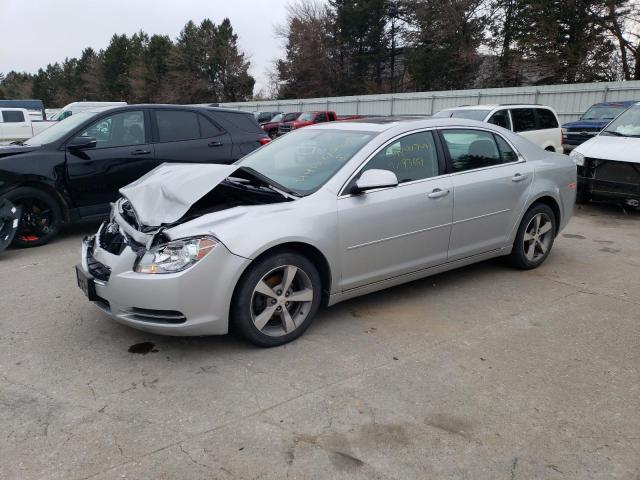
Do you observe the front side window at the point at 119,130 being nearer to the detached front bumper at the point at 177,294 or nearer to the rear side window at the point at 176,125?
the rear side window at the point at 176,125

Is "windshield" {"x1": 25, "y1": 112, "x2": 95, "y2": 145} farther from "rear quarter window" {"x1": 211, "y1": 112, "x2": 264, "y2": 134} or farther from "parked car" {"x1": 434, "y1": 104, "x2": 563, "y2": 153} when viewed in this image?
"parked car" {"x1": 434, "y1": 104, "x2": 563, "y2": 153}

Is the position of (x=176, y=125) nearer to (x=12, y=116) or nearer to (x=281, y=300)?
(x=281, y=300)

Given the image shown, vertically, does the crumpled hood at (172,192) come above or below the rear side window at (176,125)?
below

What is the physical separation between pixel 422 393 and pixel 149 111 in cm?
574

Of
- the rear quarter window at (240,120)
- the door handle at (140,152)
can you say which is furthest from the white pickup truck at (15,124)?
the door handle at (140,152)

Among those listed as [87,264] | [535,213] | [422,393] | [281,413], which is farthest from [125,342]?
[535,213]

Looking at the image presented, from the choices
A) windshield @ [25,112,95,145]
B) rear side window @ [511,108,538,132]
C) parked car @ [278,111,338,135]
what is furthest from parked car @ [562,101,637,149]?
windshield @ [25,112,95,145]

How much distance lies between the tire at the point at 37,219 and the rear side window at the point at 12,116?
18217 millimetres

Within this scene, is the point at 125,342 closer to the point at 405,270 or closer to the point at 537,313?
the point at 405,270

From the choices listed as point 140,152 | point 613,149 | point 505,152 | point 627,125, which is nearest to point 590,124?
point 627,125

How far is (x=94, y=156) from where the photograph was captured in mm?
6699

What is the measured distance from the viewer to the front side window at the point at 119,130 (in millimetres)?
6805

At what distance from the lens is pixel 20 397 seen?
121 inches

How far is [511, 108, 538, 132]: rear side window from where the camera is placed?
1073 centimetres
